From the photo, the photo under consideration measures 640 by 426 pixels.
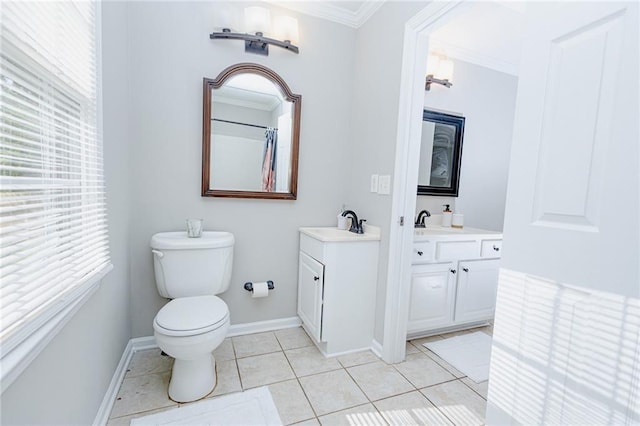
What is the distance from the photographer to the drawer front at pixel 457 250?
2.14m

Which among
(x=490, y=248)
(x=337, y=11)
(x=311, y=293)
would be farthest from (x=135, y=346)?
(x=337, y=11)

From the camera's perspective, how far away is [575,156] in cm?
84

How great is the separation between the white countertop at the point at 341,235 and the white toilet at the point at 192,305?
1.88 ft

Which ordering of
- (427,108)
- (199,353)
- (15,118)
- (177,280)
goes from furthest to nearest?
(427,108) → (177,280) → (199,353) → (15,118)

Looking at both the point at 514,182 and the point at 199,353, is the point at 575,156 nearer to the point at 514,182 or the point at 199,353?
the point at 514,182

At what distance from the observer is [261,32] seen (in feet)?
6.56

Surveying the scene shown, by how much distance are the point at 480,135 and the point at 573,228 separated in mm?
2217

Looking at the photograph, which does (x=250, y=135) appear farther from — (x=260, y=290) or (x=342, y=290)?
(x=342, y=290)

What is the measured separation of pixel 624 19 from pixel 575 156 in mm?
348

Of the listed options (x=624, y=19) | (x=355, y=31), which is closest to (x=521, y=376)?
(x=624, y=19)

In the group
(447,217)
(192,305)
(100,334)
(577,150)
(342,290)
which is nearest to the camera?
(577,150)

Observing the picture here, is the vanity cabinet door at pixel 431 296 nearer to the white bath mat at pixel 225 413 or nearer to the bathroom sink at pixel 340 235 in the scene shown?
the bathroom sink at pixel 340 235

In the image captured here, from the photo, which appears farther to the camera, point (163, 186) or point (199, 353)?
point (163, 186)

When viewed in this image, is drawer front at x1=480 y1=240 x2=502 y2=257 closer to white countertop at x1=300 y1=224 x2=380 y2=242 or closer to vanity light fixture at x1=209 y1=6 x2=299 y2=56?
white countertop at x1=300 y1=224 x2=380 y2=242
